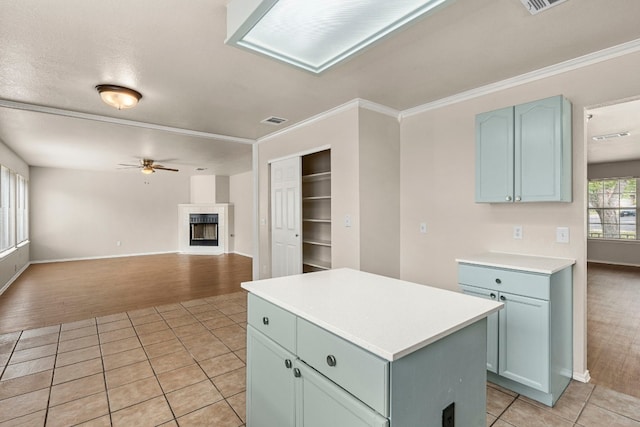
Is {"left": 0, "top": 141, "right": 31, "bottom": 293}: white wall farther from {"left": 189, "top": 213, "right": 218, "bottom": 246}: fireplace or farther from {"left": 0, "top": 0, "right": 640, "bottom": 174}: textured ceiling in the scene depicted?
{"left": 189, "top": 213, "right": 218, "bottom": 246}: fireplace

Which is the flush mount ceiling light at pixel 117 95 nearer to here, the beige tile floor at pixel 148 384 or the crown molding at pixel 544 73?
the beige tile floor at pixel 148 384

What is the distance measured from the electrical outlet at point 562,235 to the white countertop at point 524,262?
149 mm

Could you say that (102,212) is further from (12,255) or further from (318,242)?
(318,242)

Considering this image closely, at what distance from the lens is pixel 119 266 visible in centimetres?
736

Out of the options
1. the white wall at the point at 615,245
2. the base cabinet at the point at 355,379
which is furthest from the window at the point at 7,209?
the white wall at the point at 615,245

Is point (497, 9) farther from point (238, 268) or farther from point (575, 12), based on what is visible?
point (238, 268)

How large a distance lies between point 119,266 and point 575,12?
8703 mm

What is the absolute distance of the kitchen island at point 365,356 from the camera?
0.99 meters

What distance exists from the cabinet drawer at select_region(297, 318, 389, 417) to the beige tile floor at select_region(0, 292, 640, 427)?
1.16m

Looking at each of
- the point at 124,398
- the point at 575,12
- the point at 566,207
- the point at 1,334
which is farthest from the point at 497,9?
the point at 1,334

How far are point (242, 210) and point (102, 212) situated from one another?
3.75 m

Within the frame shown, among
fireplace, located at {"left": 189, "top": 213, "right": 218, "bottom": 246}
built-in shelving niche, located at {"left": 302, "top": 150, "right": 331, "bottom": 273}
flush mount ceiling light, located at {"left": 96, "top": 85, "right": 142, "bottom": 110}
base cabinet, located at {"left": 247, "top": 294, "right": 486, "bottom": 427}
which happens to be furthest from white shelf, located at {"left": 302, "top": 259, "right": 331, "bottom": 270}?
fireplace, located at {"left": 189, "top": 213, "right": 218, "bottom": 246}

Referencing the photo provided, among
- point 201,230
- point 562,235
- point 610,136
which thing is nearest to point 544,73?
point 562,235

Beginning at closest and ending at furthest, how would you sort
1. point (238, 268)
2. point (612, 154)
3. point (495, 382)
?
point (495, 382) → point (612, 154) → point (238, 268)
